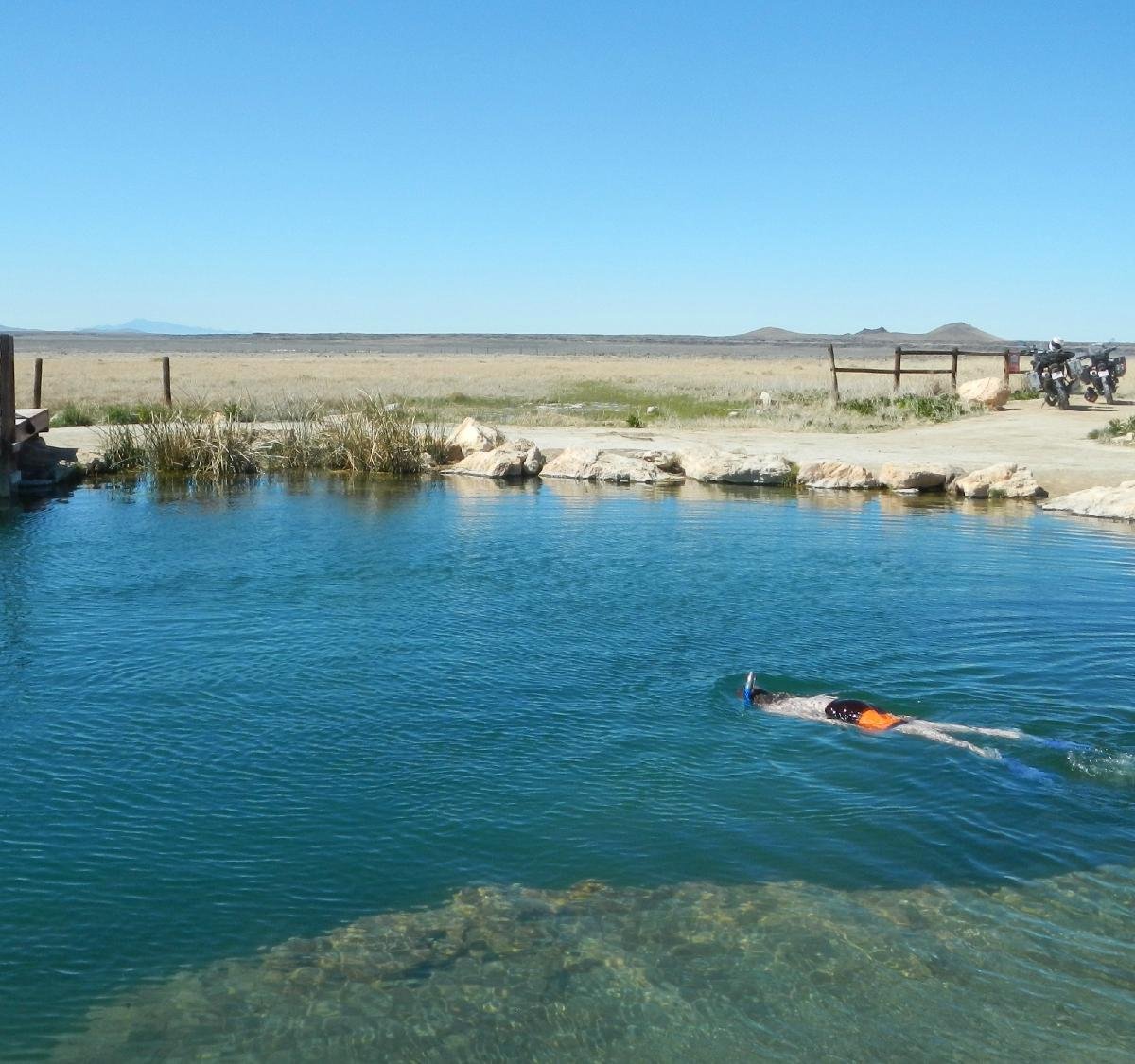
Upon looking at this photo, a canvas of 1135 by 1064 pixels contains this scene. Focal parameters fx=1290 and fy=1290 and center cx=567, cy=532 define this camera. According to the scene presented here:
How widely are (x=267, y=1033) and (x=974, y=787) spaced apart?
463cm

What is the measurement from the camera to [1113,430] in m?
24.0

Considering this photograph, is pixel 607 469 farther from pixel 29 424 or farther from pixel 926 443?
pixel 29 424

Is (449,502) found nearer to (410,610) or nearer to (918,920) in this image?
(410,610)

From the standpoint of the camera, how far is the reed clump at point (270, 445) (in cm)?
2214

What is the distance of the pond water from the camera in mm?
5734

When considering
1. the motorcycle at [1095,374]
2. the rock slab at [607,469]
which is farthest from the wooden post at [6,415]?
the motorcycle at [1095,374]

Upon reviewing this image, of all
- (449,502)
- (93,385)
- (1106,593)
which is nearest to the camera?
(1106,593)

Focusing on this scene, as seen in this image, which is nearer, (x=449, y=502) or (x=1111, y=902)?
(x=1111, y=902)

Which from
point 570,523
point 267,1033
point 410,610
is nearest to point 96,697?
point 410,610

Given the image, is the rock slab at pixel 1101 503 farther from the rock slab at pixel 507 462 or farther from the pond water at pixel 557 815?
the rock slab at pixel 507 462

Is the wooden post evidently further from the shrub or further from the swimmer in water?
the shrub

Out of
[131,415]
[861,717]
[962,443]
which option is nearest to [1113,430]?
[962,443]

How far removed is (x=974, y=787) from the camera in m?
8.06

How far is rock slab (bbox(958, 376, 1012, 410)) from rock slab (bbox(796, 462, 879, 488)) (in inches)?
407
